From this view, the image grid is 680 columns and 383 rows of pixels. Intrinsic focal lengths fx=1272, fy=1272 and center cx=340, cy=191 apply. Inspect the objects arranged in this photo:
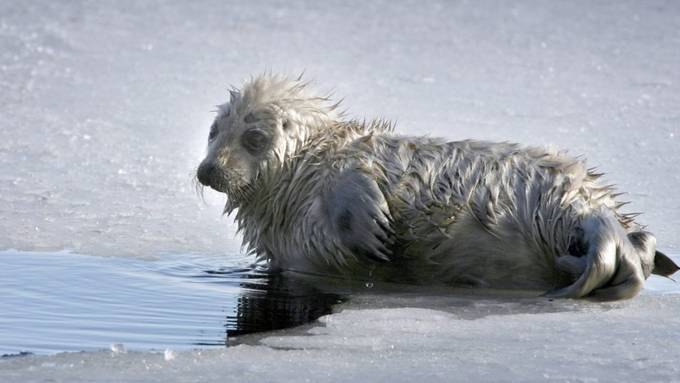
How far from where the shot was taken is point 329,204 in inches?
192

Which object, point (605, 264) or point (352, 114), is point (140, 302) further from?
point (352, 114)

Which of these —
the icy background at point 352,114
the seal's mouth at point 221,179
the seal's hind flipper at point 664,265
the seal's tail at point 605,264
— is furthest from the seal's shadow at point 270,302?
the seal's hind flipper at point 664,265

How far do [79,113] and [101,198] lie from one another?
2.06 m

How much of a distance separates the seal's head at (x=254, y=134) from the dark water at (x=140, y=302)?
0.37 meters

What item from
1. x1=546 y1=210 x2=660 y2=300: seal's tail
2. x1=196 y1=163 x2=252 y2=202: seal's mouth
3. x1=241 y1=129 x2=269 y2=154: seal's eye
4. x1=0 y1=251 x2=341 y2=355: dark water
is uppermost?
x1=241 y1=129 x2=269 y2=154: seal's eye

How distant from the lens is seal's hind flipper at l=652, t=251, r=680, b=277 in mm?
4793

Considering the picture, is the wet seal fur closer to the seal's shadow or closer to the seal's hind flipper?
the seal's hind flipper

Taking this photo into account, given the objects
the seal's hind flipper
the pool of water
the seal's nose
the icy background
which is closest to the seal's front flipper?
the pool of water

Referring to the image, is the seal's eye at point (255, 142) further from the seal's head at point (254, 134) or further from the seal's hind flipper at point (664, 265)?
the seal's hind flipper at point (664, 265)

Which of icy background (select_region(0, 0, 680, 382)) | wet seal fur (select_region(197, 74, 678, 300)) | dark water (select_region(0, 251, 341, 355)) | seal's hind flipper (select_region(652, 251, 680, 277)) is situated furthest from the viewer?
seal's hind flipper (select_region(652, 251, 680, 277))

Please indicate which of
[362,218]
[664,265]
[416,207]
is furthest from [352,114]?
[664,265]

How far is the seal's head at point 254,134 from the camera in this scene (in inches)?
200

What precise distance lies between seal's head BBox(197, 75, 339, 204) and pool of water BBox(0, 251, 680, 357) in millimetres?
374

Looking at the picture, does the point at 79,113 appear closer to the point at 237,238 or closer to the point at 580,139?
the point at 237,238
